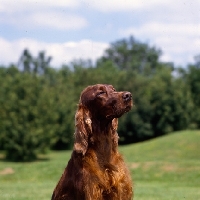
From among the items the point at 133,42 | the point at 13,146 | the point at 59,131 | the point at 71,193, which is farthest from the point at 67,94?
the point at 71,193

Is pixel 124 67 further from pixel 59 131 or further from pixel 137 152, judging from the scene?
pixel 137 152

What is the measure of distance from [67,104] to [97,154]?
48963 millimetres

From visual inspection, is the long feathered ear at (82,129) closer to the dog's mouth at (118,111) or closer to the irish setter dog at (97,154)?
the irish setter dog at (97,154)

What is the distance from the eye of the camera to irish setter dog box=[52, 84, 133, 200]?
17.8ft

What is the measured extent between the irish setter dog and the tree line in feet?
122

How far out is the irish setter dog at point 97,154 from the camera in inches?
214

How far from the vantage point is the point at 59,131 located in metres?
50.8

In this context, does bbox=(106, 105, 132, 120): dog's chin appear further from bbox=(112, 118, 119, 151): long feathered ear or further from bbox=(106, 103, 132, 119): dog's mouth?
bbox=(112, 118, 119, 151): long feathered ear

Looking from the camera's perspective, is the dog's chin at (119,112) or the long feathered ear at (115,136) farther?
the long feathered ear at (115,136)

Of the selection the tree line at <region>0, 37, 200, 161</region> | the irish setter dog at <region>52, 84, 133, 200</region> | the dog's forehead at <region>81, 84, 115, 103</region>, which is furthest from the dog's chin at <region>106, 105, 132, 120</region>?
the tree line at <region>0, 37, 200, 161</region>

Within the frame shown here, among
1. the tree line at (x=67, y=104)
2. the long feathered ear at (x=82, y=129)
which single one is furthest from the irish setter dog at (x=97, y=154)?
the tree line at (x=67, y=104)

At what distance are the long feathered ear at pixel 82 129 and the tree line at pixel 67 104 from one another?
1470 inches

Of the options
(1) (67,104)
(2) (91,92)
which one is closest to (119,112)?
(2) (91,92)

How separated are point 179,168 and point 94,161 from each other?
729 inches
